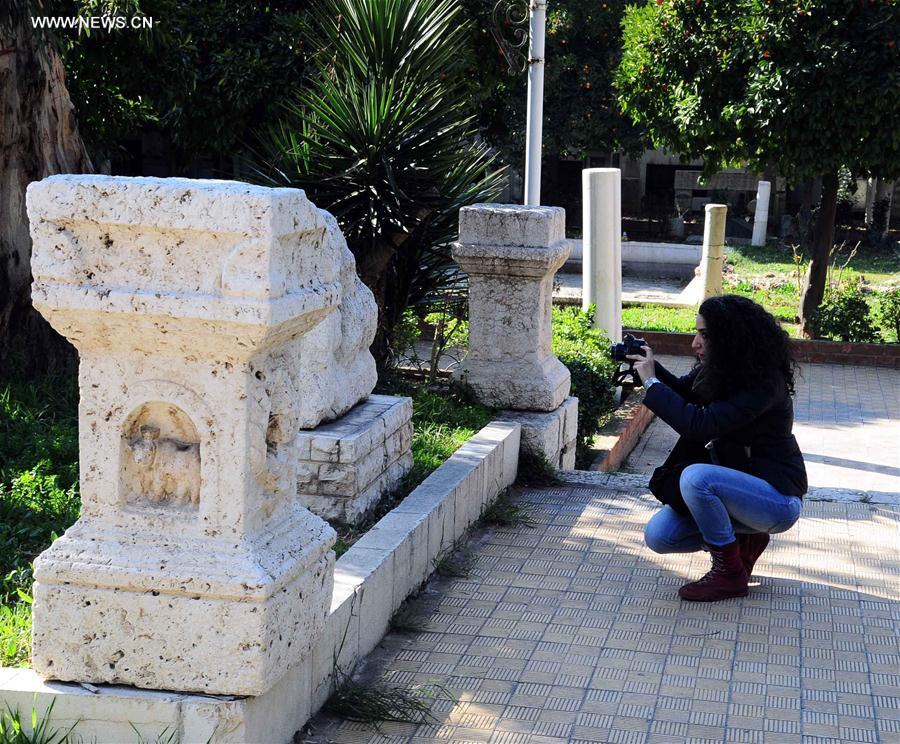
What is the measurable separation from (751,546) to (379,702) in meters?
1.96

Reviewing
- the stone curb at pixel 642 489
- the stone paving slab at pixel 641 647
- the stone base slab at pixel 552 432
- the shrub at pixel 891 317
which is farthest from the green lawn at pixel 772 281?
the stone paving slab at pixel 641 647

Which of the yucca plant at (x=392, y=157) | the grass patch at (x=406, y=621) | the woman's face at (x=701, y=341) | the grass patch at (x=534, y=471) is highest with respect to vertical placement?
the yucca plant at (x=392, y=157)

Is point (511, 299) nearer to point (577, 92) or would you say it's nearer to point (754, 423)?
point (754, 423)

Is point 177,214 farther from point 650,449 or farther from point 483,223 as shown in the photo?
point 650,449

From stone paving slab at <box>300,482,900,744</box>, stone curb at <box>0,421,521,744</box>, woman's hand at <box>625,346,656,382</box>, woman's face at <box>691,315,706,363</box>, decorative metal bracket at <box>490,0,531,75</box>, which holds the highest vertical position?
decorative metal bracket at <box>490,0,531,75</box>

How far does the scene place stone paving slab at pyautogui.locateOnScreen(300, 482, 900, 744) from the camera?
12.5 ft

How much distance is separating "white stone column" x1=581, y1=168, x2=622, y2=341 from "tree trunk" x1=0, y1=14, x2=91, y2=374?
4.60m

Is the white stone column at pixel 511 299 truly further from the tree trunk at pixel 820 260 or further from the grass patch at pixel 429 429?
the tree trunk at pixel 820 260

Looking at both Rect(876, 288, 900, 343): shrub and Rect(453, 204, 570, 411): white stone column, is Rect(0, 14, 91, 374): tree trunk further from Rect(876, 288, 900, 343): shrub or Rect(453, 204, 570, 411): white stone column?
Rect(876, 288, 900, 343): shrub

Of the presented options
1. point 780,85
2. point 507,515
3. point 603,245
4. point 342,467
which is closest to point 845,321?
point 780,85

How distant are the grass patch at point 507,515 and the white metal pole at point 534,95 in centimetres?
453

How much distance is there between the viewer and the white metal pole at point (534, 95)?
401 inches

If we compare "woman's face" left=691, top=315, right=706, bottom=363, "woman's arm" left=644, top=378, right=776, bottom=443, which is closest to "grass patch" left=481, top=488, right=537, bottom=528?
"woman's arm" left=644, top=378, right=776, bottom=443

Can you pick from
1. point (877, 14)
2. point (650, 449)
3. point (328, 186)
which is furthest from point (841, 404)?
point (328, 186)
